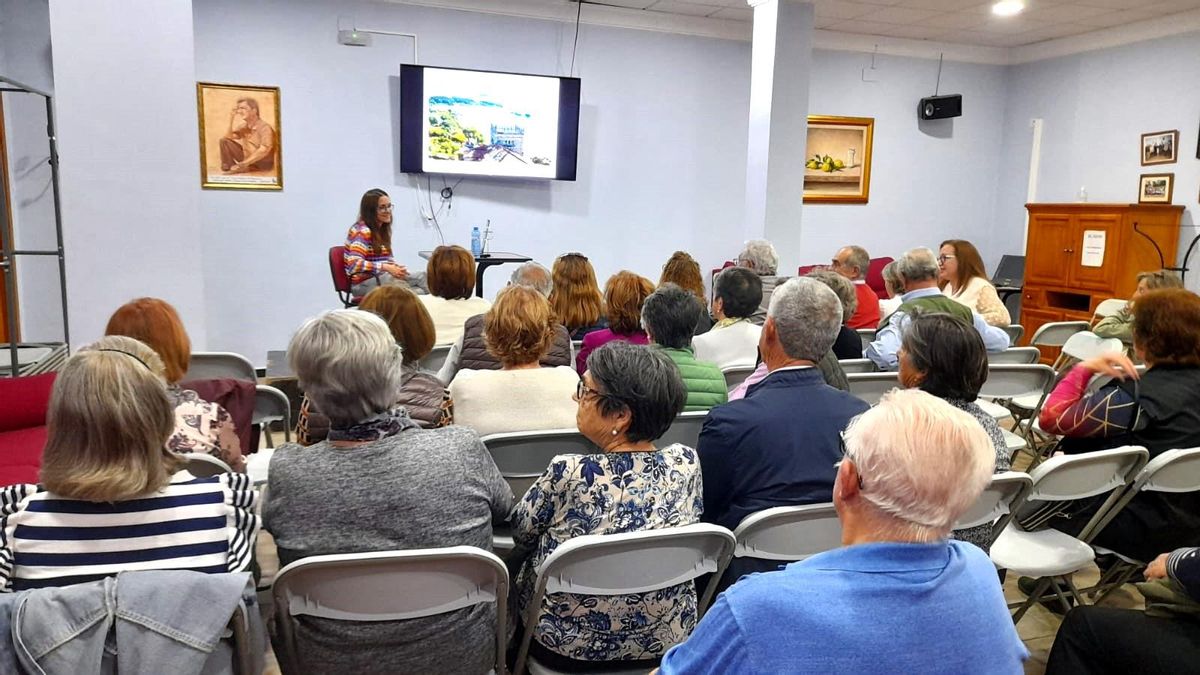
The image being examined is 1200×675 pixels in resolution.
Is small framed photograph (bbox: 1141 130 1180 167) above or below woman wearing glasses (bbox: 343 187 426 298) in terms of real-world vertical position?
above

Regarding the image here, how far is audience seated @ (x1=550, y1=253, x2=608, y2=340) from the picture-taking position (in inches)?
155

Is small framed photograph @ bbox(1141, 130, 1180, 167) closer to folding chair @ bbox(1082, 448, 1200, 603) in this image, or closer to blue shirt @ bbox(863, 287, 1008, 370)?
blue shirt @ bbox(863, 287, 1008, 370)

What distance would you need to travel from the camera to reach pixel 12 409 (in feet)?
7.64

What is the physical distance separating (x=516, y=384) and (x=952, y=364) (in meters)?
1.27

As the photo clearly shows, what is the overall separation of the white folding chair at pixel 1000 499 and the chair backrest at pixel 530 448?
1015 mm

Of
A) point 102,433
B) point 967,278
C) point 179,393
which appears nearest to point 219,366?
point 179,393

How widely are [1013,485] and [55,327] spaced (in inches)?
256

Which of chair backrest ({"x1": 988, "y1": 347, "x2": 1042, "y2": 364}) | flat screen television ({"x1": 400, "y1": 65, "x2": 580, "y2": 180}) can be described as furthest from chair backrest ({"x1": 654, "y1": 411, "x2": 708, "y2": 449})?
flat screen television ({"x1": 400, "y1": 65, "x2": 580, "y2": 180})

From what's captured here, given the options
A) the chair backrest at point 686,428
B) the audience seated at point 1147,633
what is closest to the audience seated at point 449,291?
the chair backrest at point 686,428

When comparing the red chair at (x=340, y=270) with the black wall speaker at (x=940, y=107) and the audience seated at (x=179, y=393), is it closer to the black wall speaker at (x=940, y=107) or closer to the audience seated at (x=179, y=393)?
the audience seated at (x=179, y=393)

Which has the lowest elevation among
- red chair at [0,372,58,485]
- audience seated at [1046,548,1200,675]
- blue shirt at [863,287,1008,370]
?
audience seated at [1046,548,1200,675]

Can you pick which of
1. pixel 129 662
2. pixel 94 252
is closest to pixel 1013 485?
pixel 129 662

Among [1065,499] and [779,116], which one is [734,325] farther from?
[779,116]

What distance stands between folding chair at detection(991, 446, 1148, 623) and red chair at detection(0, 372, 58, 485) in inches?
107
